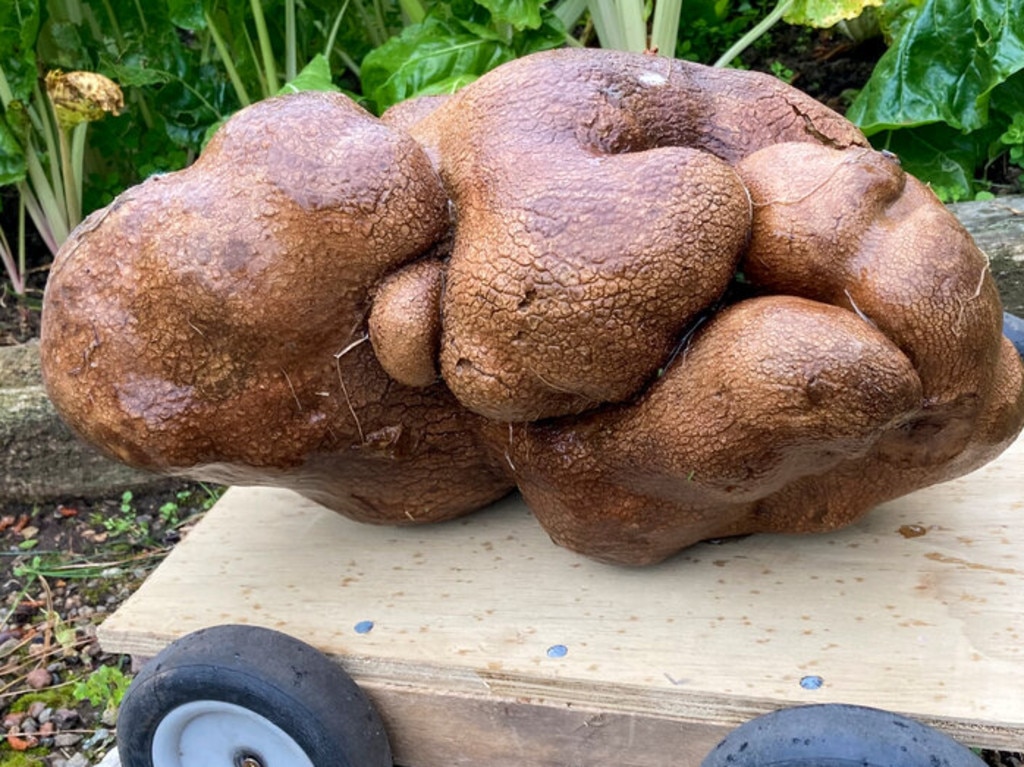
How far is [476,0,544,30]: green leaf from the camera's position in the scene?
8.00ft


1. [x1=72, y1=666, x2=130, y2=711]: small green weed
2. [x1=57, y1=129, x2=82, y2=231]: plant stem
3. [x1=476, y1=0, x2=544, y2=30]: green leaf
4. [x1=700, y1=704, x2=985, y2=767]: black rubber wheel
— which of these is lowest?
[x1=72, y1=666, x2=130, y2=711]: small green weed

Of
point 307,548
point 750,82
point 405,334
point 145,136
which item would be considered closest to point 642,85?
point 750,82

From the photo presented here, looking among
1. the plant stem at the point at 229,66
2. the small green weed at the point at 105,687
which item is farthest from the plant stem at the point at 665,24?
the small green weed at the point at 105,687

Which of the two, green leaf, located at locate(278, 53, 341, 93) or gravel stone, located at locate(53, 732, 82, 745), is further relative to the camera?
green leaf, located at locate(278, 53, 341, 93)

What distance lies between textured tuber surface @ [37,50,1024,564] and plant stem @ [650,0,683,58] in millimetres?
1494

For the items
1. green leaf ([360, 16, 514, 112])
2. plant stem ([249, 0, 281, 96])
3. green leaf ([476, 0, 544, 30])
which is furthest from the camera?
plant stem ([249, 0, 281, 96])

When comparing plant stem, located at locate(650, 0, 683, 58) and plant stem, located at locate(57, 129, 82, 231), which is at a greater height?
plant stem, located at locate(650, 0, 683, 58)

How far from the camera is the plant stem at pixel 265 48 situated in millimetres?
2757

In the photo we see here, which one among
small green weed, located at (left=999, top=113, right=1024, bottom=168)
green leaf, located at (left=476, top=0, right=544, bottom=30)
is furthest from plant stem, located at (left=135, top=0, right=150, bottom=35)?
small green weed, located at (left=999, top=113, right=1024, bottom=168)

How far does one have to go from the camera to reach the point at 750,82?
4.46 ft

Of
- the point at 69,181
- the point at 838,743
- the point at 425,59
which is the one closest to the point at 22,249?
the point at 69,181

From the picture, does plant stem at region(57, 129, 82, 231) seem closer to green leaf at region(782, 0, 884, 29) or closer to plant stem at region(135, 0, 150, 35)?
plant stem at region(135, 0, 150, 35)

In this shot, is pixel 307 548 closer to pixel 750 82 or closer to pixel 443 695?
pixel 443 695

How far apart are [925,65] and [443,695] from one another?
2044 mm
